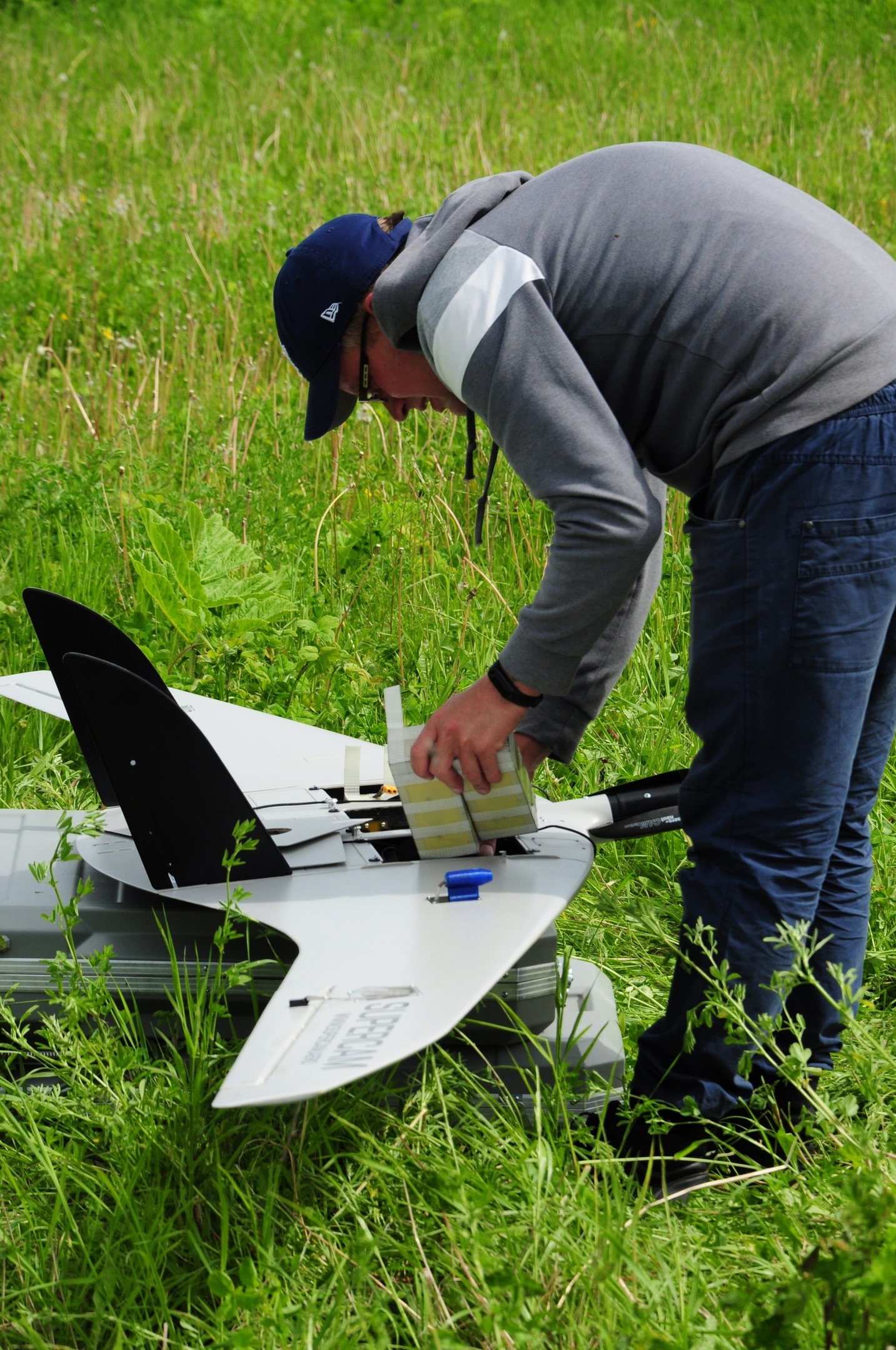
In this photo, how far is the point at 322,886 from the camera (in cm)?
207

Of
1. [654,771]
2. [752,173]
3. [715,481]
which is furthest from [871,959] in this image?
[752,173]

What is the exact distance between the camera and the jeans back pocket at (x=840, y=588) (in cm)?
179

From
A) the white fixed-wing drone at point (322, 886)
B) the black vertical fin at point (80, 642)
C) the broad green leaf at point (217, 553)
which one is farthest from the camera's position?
the broad green leaf at point (217, 553)

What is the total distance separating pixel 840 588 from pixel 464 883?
2.60ft

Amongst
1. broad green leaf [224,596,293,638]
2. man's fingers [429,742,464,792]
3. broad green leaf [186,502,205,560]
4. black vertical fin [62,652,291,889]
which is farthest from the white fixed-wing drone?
broad green leaf [186,502,205,560]

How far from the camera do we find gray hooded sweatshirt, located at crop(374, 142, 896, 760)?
178 cm

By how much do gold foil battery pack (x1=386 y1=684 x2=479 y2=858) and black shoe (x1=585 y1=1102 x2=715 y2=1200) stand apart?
55 cm

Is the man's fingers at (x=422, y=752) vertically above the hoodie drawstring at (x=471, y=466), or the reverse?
the hoodie drawstring at (x=471, y=466)

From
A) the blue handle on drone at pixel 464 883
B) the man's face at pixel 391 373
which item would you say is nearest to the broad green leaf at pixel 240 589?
the man's face at pixel 391 373

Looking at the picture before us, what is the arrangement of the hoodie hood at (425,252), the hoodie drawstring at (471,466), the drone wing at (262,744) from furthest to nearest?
1. the drone wing at (262,744)
2. the hoodie drawstring at (471,466)
3. the hoodie hood at (425,252)

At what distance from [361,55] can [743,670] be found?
944 centimetres

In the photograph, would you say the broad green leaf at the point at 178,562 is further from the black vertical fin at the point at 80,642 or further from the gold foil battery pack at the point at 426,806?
the gold foil battery pack at the point at 426,806

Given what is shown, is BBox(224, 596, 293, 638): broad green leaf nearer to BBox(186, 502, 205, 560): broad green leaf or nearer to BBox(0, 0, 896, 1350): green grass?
BBox(0, 0, 896, 1350): green grass

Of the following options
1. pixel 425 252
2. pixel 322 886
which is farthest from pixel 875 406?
pixel 322 886
